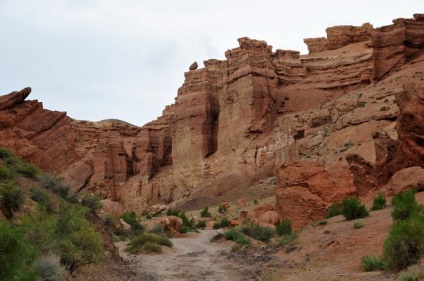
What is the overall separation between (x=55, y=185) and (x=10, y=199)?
4.88m

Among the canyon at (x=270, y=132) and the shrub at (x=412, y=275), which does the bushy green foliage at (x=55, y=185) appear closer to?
the canyon at (x=270, y=132)

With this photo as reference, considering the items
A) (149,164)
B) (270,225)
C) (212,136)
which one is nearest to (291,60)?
(212,136)

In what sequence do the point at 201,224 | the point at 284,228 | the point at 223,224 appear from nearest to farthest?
1. the point at 284,228
2. the point at 223,224
3. the point at 201,224

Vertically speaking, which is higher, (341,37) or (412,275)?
(341,37)

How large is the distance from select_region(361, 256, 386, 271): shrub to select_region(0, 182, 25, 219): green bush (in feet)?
24.8

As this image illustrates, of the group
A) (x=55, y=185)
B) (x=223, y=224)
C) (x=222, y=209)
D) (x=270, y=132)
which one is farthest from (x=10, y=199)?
(x=270, y=132)

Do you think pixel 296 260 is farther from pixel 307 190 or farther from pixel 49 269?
pixel 307 190

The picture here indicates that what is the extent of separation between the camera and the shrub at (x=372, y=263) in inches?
474

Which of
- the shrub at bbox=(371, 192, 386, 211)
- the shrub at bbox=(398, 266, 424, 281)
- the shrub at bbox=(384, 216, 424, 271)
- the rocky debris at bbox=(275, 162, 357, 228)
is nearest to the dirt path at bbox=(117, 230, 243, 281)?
the rocky debris at bbox=(275, 162, 357, 228)

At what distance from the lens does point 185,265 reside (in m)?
18.2

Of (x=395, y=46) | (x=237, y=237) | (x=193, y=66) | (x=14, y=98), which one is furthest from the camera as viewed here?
(x=193, y=66)

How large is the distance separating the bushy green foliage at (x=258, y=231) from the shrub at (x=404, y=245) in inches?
556

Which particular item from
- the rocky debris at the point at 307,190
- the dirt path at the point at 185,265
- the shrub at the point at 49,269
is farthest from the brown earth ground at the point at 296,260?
the rocky debris at the point at 307,190

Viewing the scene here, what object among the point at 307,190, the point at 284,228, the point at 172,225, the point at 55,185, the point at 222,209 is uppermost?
the point at 55,185
